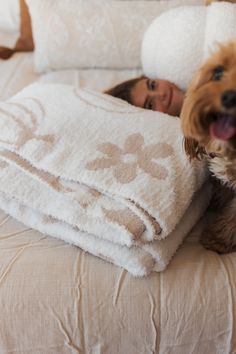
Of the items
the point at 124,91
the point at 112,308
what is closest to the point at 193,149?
the point at 112,308

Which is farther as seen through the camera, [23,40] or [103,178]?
[23,40]

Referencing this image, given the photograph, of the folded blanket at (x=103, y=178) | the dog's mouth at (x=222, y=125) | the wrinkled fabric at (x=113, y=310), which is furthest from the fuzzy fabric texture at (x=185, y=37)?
the wrinkled fabric at (x=113, y=310)

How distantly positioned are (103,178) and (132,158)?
10 cm

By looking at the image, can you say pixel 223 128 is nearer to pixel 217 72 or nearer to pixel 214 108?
pixel 214 108

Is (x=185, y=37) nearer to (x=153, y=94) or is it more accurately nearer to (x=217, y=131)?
(x=153, y=94)

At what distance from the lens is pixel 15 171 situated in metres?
1.04

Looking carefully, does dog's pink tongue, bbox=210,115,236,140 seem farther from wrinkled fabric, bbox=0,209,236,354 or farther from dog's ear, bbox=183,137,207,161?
wrinkled fabric, bbox=0,209,236,354

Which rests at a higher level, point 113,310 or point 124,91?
point 124,91

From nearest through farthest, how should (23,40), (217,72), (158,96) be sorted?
(217,72) < (158,96) < (23,40)

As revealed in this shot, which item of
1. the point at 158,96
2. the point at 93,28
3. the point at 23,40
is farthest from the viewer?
the point at 23,40

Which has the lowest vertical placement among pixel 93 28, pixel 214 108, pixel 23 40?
pixel 23 40

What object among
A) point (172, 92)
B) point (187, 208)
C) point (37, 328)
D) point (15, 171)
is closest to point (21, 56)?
point (172, 92)

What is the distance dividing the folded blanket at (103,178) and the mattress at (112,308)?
45 mm

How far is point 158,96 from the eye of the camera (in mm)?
1370
